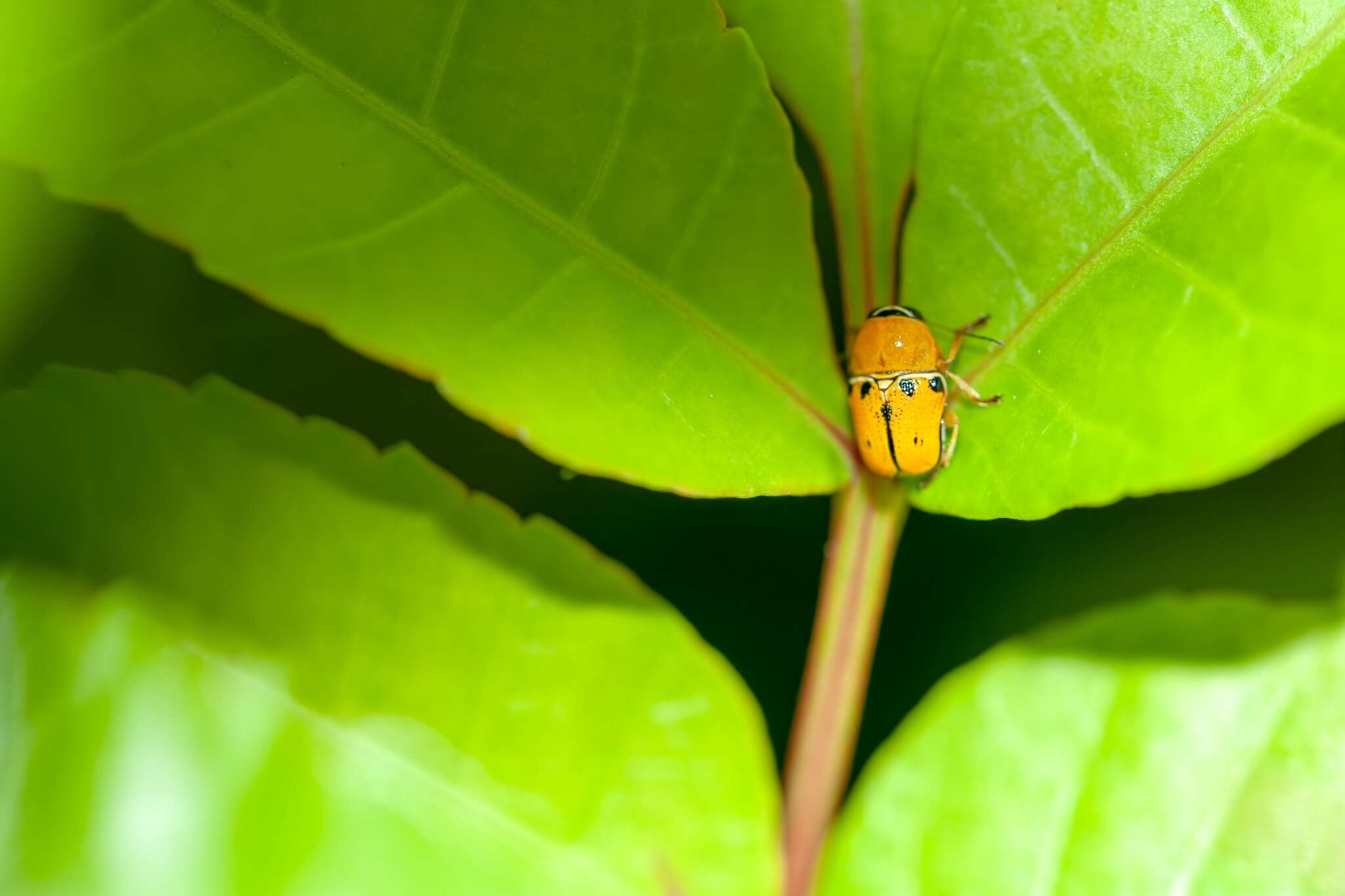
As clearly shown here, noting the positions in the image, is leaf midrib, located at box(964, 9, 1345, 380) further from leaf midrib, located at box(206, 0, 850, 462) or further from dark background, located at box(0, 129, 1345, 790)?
dark background, located at box(0, 129, 1345, 790)

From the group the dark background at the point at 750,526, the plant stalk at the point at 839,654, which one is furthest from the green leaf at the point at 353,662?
the dark background at the point at 750,526

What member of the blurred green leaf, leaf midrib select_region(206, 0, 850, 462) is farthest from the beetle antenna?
the blurred green leaf

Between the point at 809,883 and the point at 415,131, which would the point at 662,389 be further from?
the point at 809,883

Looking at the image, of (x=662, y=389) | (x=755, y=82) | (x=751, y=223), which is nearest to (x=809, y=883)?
(x=662, y=389)

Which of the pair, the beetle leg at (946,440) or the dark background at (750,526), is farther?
the dark background at (750,526)

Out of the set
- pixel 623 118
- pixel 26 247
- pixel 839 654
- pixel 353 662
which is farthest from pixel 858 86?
pixel 26 247

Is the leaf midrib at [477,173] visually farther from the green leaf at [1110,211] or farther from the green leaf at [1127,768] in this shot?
the green leaf at [1127,768]

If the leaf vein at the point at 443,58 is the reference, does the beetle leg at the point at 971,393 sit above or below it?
below
